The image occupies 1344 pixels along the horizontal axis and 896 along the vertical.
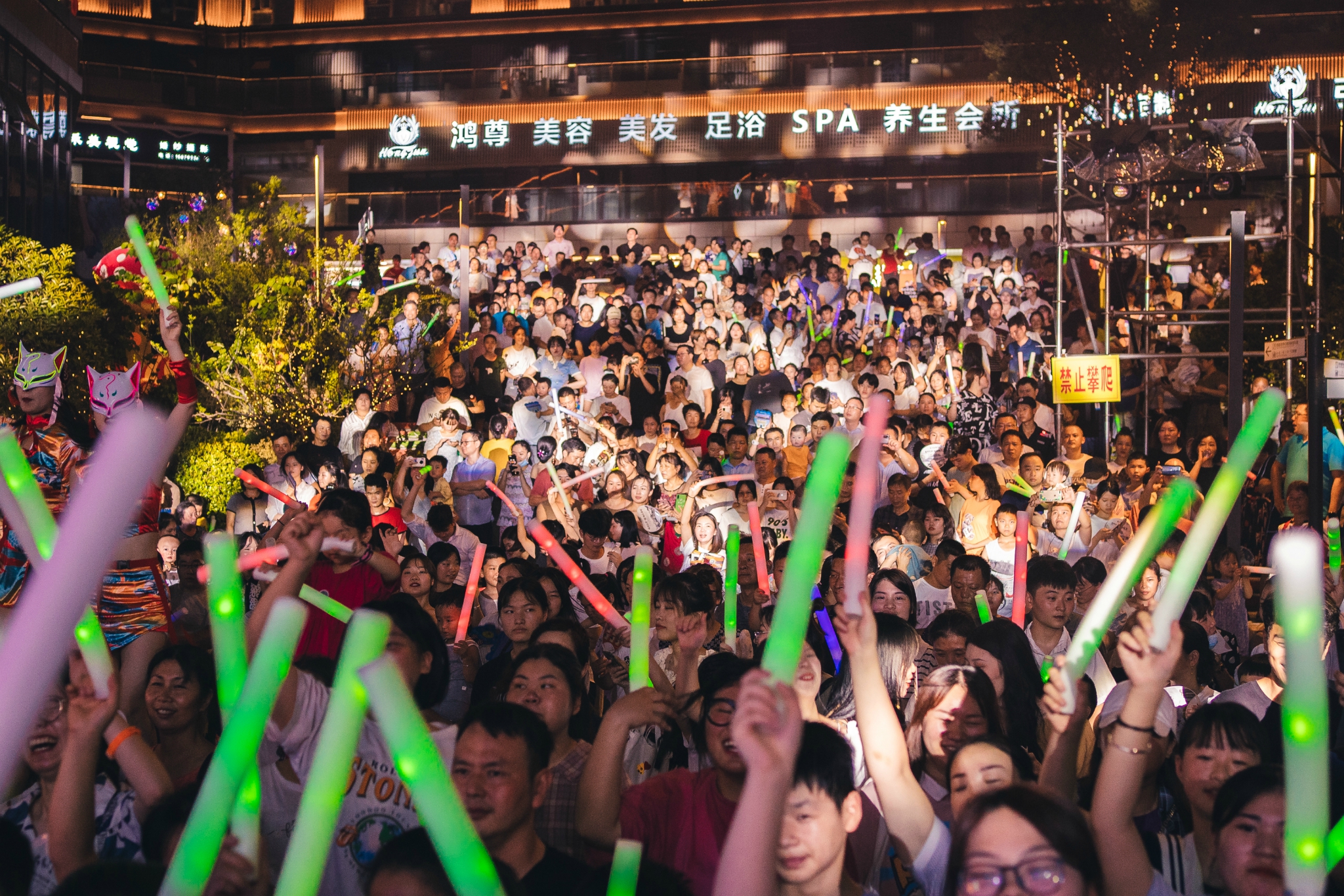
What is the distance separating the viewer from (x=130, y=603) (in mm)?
5414

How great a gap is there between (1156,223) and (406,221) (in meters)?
11.4

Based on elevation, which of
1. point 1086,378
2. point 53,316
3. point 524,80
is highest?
point 524,80

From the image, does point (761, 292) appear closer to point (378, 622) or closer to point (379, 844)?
point (379, 844)

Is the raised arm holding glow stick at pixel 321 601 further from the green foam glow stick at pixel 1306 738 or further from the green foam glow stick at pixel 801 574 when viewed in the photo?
the green foam glow stick at pixel 1306 738

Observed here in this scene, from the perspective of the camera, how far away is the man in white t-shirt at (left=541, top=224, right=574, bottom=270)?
19.6m

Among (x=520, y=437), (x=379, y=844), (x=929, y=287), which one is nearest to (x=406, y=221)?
(x=929, y=287)

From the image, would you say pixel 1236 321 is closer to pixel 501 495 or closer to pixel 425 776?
pixel 501 495

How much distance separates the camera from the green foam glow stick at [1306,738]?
6.27ft

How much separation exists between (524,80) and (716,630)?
23757 millimetres

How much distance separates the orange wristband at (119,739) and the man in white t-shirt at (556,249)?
16087mm

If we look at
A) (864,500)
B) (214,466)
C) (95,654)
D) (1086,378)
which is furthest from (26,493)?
(214,466)

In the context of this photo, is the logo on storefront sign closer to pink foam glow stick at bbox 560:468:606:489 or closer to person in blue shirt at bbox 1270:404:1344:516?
pink foam glow stick at bbox 560:468:606:489

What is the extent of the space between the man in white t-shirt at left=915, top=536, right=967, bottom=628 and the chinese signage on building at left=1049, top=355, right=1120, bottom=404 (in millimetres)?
4370

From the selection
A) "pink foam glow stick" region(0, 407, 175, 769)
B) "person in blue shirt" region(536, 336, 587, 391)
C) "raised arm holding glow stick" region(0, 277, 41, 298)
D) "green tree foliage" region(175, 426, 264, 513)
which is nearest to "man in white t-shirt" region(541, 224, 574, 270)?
"person in blue shirt" region(536, 336, 587, 391)
